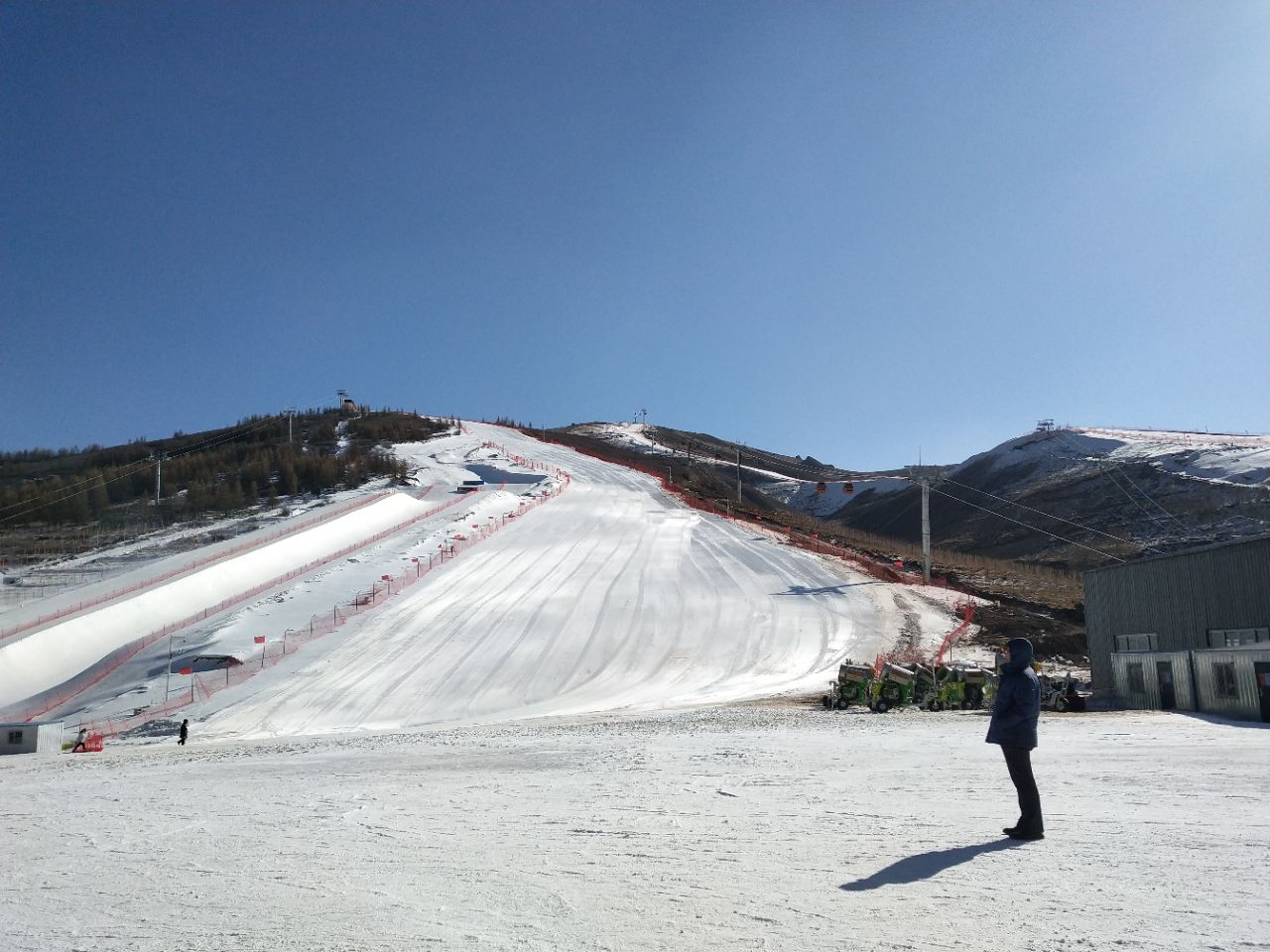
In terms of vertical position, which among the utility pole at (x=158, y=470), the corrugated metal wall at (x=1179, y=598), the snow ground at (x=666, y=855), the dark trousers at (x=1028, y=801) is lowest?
the snow ground at (x=666, y=855)

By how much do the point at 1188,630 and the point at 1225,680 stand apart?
7.65m

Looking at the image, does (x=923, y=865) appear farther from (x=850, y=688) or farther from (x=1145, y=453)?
(x=1145, y=453)

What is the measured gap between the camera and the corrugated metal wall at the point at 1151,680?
1862cm

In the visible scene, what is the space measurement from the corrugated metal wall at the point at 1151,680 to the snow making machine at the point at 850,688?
5728 mm

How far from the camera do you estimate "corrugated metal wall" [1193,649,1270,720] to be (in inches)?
625

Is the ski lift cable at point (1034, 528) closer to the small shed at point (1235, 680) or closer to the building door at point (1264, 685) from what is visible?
the small shed at point (1235, 680)

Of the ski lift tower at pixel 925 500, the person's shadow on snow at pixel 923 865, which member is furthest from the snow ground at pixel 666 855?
the ski lift tower at pixel 925 500

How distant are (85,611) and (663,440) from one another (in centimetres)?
10699

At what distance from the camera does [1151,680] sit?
20031mm

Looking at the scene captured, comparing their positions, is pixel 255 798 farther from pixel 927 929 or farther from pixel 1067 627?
pixel 1067 627

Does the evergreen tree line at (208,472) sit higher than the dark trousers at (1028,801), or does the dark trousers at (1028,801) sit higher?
the evergreen tree line at (208,472)

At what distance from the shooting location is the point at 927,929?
4.43 metres

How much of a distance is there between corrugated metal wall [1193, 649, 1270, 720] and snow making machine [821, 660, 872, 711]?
6990 mm

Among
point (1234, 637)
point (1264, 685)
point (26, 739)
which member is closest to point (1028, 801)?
point (1264, 685)
